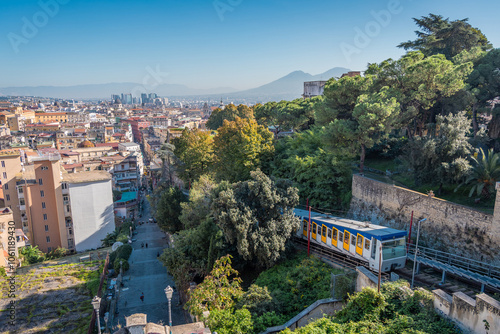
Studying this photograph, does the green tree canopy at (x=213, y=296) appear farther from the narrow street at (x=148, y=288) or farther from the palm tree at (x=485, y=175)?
the palm tree at (x=485, y=175)

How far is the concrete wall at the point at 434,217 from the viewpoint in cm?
1335

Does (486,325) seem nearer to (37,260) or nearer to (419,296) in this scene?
(419,296)

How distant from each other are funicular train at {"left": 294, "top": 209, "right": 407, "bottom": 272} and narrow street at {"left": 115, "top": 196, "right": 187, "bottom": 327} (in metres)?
8.87

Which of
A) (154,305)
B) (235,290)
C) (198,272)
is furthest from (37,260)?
(235,290)

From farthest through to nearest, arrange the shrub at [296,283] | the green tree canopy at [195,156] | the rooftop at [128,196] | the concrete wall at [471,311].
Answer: the rooftop at [128,196] → the green tree canopy at [195,156] → the shrub at [296,283] → the concrete wall at [471,311]

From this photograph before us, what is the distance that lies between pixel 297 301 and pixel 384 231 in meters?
4.58

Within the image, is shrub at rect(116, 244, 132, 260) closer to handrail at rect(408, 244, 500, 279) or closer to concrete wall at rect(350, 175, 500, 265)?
concrete wall at rect(350, 175, 500, 265)

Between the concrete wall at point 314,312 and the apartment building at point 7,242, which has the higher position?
the concrete wall at point 314,312

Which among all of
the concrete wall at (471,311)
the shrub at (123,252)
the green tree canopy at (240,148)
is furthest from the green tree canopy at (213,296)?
the shrub at (123,252)

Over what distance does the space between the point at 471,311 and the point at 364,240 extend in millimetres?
5745

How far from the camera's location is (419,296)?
32.6 ft

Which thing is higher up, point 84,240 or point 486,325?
Answer: point 486,325

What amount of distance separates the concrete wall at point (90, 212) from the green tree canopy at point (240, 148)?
1691cm

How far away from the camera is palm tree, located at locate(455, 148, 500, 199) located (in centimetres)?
1457
